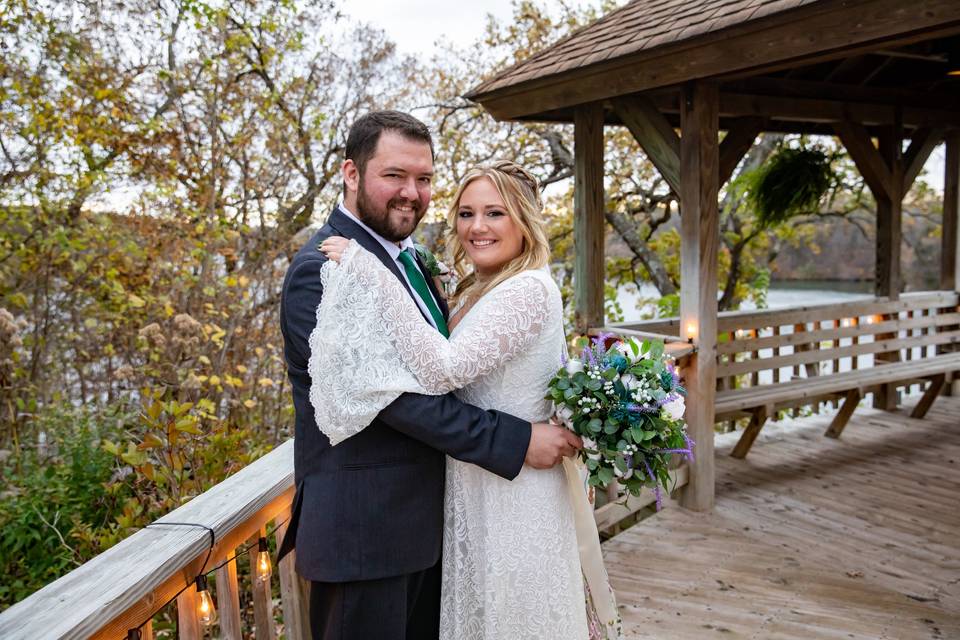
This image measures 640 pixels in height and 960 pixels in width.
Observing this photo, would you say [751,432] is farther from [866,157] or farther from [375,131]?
[375,131]

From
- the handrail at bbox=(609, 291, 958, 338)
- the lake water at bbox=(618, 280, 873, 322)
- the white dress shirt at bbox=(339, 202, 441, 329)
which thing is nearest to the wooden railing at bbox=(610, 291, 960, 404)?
the handrail at bbox=(609, 291, 958, 338)

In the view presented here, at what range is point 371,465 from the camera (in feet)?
5.60

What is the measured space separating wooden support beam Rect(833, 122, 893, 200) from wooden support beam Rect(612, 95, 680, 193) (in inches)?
83.6

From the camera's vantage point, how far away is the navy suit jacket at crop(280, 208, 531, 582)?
166 centimetres

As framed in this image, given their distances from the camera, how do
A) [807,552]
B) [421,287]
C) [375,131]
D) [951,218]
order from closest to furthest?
[375,131], [421,287], [807,552], [951,218]

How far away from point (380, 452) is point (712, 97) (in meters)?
3.64

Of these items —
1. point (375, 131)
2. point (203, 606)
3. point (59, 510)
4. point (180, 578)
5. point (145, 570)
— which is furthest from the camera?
point (59, 510)

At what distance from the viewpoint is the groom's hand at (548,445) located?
1.84 m

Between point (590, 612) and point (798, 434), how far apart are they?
507 cm

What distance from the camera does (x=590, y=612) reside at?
2.15m

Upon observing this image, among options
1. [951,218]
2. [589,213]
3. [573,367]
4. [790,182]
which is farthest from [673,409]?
[951,218]

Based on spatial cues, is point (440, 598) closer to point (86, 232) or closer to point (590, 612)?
point (590, 612)

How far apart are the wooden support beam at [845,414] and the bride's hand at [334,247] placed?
18.3ft

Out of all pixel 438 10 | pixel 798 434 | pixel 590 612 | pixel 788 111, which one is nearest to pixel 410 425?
A: pixel 590 612
